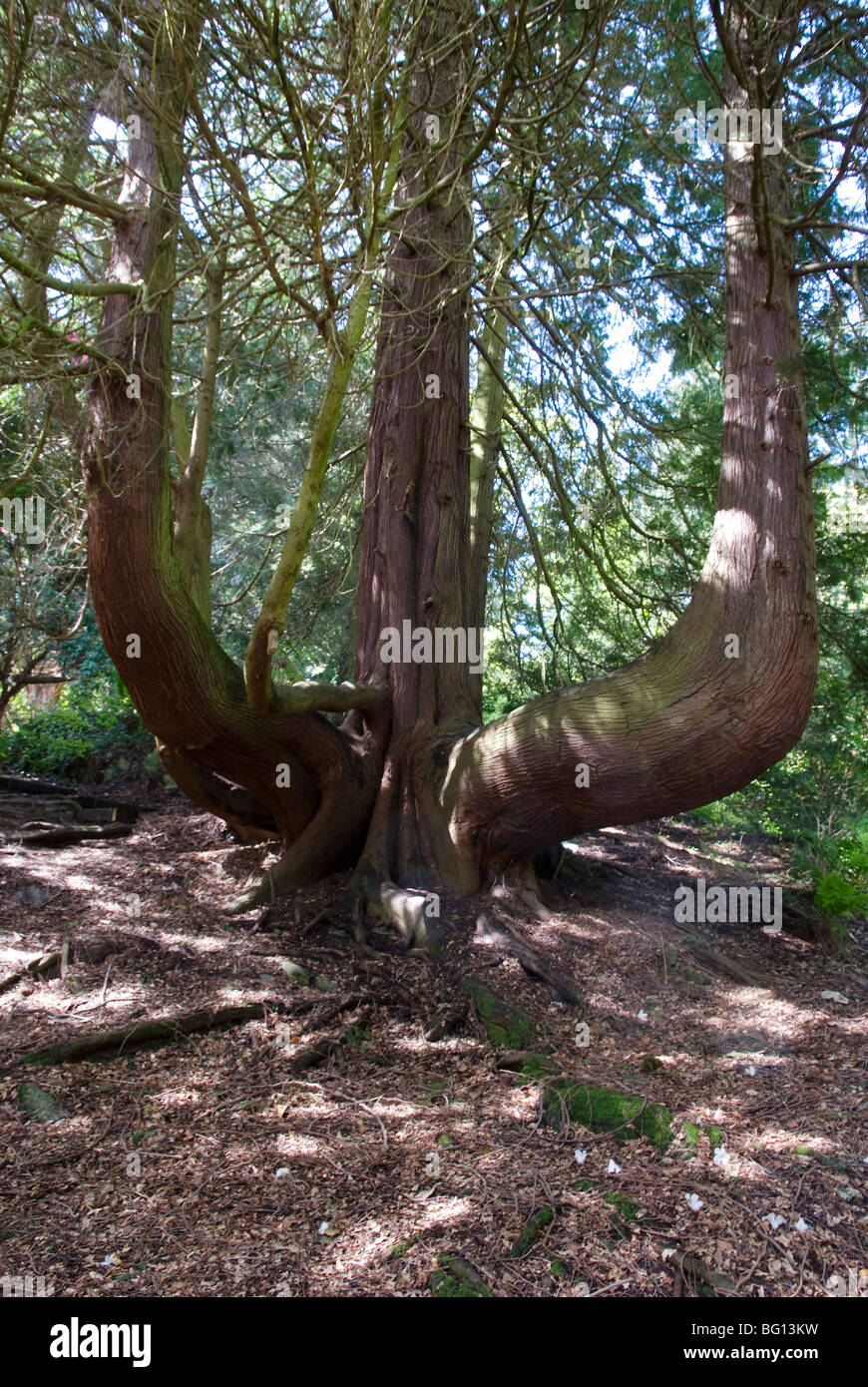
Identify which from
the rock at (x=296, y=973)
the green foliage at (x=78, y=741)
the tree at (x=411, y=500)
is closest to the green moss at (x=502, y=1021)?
the tree at (x=411, y=500)

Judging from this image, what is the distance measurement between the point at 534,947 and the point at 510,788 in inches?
36.3

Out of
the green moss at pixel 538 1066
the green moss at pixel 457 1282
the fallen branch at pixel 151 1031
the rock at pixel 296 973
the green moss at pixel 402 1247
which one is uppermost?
the rock at pixel 296 973

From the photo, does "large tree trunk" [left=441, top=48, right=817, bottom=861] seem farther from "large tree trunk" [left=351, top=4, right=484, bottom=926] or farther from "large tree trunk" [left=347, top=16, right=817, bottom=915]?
"large tree trunk" [left=351, top=4, right=484, bottom=926]

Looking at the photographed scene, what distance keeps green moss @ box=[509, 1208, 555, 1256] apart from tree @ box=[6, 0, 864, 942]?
229cm

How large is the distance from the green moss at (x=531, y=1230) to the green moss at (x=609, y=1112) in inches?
25.5

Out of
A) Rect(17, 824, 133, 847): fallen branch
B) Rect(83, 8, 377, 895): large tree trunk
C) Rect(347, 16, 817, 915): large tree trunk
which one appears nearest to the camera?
Rect(83, 8, 377, 895): large tree trunk

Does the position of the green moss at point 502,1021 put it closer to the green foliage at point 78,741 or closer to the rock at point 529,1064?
the rock at point 529,1064

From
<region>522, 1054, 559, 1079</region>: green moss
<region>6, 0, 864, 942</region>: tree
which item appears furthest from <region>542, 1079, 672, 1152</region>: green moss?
<region>6, 0, 864, 942</region>: tree

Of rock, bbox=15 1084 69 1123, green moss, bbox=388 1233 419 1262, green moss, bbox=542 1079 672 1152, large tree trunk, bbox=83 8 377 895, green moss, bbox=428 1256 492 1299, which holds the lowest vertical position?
green moss, bbox=428 1256 492 1299

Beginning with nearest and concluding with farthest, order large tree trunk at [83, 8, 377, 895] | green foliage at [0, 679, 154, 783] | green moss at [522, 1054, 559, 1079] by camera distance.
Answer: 1. green moss at [522, 1054, 559, 1079]
2. large tree trunk at [83, 8, 377, 895]
3. green foliage at [0, 679, 154, 783]

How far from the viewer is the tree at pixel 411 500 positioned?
12.7 feet

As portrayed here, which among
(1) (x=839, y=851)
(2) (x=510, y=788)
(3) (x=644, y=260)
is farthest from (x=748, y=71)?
(1) (x=839, y=851)

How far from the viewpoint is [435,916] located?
5.33m

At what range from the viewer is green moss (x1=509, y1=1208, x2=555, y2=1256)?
2.80 meters
